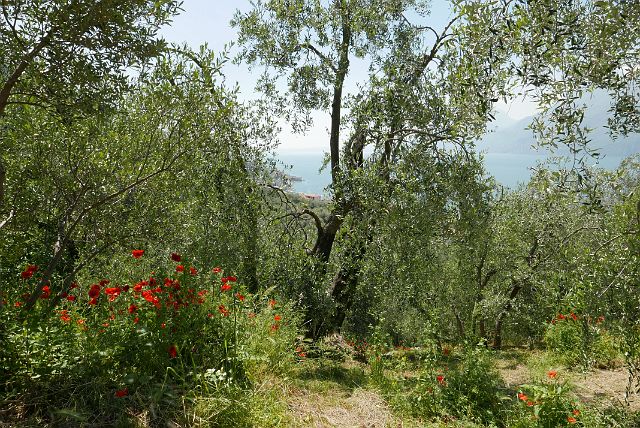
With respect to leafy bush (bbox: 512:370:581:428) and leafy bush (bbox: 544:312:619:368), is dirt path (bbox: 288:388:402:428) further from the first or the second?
leafy bush (bbox: 544:312:619:368)

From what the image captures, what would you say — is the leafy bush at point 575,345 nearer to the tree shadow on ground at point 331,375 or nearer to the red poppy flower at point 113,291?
the tree shadow on ground at point 331,375

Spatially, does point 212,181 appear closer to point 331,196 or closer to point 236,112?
point 236,112

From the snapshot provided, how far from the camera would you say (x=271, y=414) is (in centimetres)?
462

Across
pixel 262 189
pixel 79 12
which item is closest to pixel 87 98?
pixel 79 12

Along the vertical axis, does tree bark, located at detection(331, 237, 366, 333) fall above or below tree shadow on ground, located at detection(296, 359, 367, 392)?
above

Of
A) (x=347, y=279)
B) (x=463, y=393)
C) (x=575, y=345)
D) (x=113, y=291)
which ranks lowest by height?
(x=575, y=345)

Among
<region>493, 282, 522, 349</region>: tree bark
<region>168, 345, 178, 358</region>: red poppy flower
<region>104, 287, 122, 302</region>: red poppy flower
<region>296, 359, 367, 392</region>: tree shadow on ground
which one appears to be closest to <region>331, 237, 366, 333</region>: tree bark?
<region>296, 359, 367, 392</region>: tree shadow on ground

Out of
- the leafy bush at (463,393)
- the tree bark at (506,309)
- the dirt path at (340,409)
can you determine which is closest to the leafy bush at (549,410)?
the leafy bush at (463,393)

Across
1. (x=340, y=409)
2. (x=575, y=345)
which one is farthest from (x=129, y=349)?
(x=575, y=345)

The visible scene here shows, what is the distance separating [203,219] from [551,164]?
39.9ft

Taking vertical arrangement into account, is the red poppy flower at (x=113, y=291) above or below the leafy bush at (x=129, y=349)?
above

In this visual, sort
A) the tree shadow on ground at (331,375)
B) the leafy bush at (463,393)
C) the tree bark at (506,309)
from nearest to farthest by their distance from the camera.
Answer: the leafy bush at (463,393), the tree shadow on ground at (331,375), the tree bark at (506,309)

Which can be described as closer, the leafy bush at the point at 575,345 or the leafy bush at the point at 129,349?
the leafy bush at the point at 129,349

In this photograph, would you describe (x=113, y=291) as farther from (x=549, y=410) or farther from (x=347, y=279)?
(x=347, y=279)
